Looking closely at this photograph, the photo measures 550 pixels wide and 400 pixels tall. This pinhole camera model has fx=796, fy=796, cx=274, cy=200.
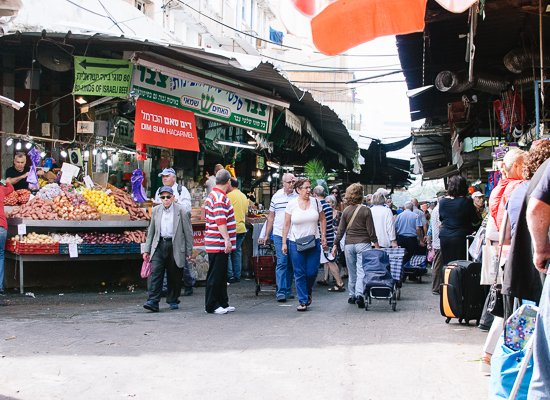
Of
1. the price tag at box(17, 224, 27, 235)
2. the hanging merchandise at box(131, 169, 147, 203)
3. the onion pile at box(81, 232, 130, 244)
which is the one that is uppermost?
the hanging merchandise at box(131, 169, 147, 203)

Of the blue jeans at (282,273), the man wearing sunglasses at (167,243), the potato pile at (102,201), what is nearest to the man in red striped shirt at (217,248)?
the man wearing sunglasses at (167,243)

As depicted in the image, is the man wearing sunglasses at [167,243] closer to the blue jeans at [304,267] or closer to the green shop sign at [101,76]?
the blue jeans at [304,267]

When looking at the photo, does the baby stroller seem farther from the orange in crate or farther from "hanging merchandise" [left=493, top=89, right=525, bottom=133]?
"hanging merchandise" [left=493, top=89, right=525, bottom=133]

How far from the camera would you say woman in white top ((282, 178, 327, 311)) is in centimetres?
1105

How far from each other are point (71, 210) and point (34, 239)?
2.51ft

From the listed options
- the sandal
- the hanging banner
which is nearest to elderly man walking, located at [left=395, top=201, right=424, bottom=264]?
the sandal

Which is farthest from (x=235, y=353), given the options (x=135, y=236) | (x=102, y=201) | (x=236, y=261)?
(x=236, y=261)

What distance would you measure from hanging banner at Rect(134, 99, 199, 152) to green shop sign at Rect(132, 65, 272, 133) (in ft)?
0.45

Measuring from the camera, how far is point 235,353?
25.0 ft

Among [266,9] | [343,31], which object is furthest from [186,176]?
[266,9]

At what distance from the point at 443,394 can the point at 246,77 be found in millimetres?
10675

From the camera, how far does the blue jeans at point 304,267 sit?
11008 millimetres

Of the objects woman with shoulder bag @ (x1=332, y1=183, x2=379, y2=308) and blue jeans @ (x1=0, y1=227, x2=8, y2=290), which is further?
blue jeans @ (x1=0, y1=227, x2=8, y2=290)

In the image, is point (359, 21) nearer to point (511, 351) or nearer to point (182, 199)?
point (511, 351)
